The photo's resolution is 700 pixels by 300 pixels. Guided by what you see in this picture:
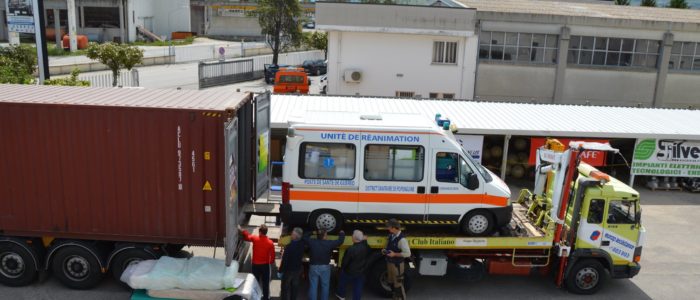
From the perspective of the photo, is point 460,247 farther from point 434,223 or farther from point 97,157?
point 97,157

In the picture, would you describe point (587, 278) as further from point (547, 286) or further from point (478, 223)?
point (478, 223)

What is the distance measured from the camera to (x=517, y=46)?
29.5m

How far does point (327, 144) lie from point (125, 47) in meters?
24.7

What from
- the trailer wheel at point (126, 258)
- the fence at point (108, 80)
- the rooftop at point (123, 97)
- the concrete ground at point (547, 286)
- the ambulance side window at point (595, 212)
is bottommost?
the concrete ground at point (547, 286)

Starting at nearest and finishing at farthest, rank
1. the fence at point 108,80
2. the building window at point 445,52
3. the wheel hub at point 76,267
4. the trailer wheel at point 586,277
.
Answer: the wheel hub at point 76,267 → the trailer wheel at point 586,277 → the building window at point 445,52 → the fence at point 108,80

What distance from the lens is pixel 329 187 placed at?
33.3ft

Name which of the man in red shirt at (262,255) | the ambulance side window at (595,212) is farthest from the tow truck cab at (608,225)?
the man in red shirt at (262,255)

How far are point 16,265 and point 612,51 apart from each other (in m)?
28.2

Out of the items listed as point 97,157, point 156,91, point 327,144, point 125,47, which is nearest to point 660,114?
point 327,144

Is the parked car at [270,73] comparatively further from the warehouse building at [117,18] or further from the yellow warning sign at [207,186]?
the yellow warning sign at [207,186]

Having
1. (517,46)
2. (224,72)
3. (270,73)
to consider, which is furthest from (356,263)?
(270,73)

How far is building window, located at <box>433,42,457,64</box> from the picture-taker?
29.3 metres

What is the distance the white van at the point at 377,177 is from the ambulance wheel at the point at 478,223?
7 cm

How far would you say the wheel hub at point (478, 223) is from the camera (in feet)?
34.6
